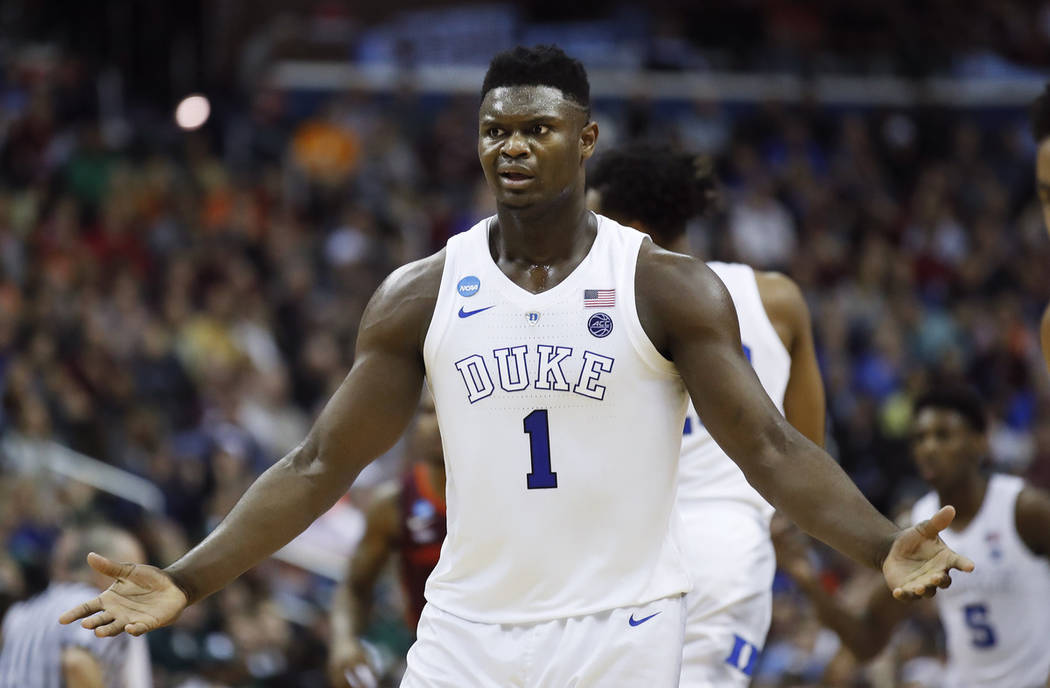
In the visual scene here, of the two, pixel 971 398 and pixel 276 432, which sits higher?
→ pixel 971 398

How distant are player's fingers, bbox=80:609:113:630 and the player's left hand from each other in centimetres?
205

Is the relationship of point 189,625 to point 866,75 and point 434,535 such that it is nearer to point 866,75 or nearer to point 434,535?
point 434,535

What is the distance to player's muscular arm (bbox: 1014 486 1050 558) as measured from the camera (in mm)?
6334

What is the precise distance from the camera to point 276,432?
12.2 meters

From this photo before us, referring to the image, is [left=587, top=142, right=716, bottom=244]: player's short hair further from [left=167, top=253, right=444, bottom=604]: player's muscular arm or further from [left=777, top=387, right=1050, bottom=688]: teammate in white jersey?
[left=777, top=387, right=1050, bottom=688]: teammate in white jersey

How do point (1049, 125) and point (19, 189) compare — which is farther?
point (19, 189)

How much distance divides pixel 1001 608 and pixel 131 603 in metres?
4.08

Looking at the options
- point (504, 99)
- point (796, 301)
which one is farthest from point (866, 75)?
point (504, 99)

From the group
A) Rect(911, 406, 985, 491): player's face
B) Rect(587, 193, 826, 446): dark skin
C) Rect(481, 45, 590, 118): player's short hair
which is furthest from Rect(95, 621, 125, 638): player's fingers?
Rect(911, 406, 985, 491): player's face

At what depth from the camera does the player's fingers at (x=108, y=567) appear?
3849mm

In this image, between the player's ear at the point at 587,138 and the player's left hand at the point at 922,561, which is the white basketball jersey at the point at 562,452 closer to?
the player's ear at the point at 587,138

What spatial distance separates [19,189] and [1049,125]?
416 inches

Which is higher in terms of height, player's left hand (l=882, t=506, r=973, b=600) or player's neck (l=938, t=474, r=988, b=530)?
player's left hand (l=882, t=506, r=973, b=600)

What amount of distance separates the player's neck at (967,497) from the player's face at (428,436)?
2.42 metres
